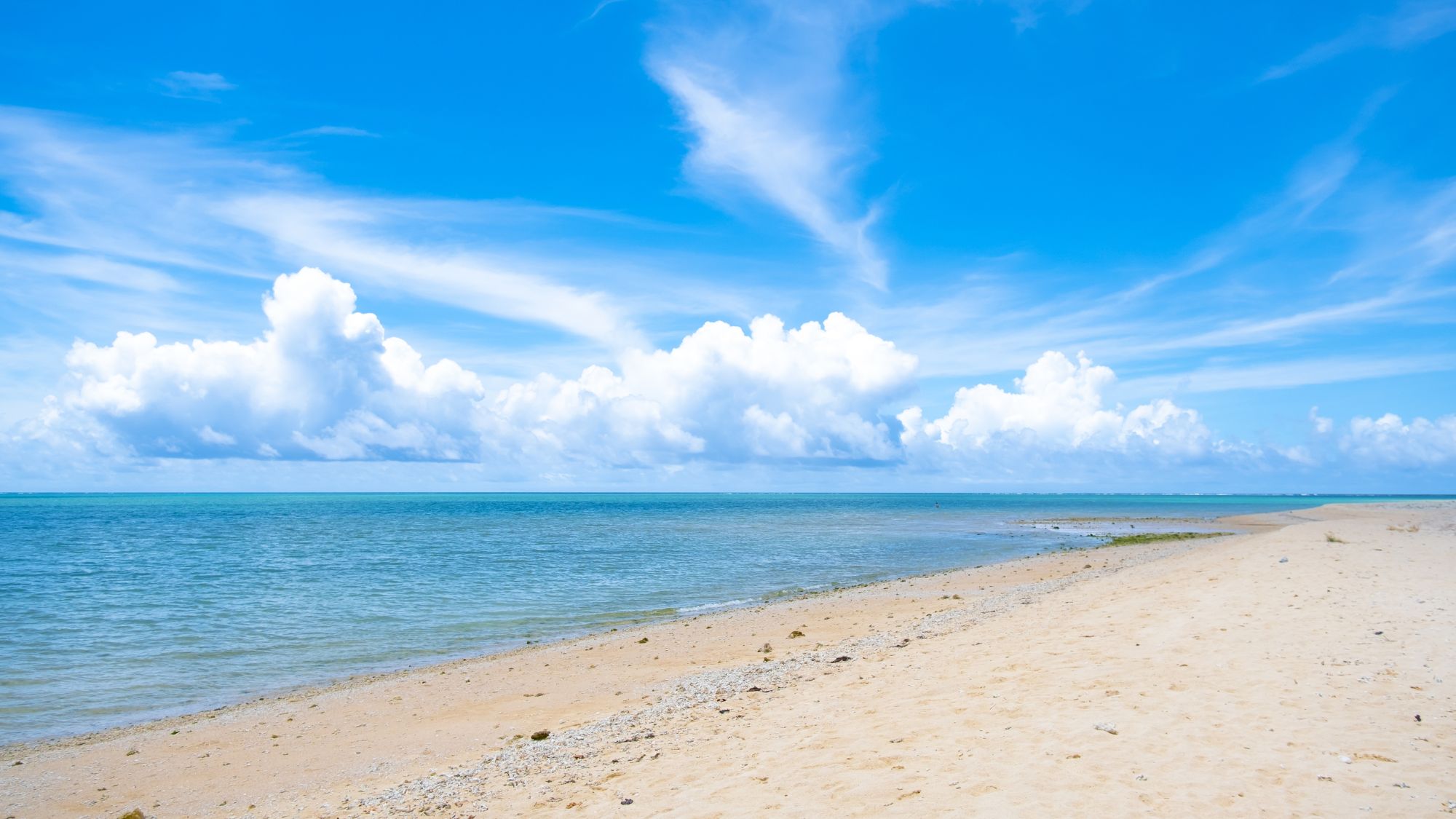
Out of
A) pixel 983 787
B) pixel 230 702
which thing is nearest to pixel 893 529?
pixel 230 702

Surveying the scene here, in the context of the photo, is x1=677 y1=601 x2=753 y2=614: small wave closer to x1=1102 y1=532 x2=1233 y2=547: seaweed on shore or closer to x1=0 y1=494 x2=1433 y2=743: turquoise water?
x1=0 y1=494 x2=1433 y2=743: turquoise water

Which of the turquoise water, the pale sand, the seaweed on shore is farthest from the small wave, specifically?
the seaweed on shore

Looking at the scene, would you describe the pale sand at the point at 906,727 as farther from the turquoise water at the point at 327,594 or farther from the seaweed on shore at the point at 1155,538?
the seaweed on shore at the point at 1155,538

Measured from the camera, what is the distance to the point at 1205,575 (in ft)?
81.5

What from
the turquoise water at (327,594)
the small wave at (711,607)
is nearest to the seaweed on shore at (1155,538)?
the turquoise water at (327,594)

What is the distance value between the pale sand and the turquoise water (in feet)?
12.6

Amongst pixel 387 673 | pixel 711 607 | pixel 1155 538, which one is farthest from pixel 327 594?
pixel 1155 538

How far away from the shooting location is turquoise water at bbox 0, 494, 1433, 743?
21.5m

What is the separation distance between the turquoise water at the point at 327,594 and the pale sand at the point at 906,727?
Result: 3.85 m

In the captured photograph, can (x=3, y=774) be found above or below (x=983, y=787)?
below

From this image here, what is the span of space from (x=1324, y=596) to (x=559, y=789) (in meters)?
19.1

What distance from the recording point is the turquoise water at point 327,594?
21484mm

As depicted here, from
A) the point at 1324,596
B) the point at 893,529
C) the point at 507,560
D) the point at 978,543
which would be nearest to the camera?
the point at 1324,596

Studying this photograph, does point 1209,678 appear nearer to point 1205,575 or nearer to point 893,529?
point 1205,575
